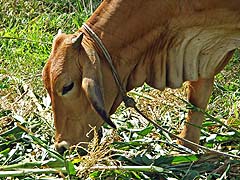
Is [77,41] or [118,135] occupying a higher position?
[77,41]

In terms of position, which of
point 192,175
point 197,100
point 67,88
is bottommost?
point 192,175

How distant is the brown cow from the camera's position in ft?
11.5

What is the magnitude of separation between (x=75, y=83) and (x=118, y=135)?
0.64m

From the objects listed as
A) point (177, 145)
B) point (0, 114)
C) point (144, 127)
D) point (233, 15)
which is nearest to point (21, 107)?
point (0, 114)

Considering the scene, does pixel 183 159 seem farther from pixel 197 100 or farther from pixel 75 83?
pixel 75 83

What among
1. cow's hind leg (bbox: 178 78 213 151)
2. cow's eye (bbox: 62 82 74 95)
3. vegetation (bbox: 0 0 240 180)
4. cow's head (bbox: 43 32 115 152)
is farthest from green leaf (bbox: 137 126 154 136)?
cow's eye (bbox: 62 82 74 95)

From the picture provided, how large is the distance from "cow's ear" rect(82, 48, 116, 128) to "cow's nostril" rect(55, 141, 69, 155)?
318mm

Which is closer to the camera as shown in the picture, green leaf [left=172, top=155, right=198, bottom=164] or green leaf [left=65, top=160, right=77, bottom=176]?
green leaf [left=65, top=160, right=77, bottom=176]

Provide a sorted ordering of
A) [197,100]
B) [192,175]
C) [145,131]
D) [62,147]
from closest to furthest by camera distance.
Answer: [192,175]
[62,147]
[145,131]
[197,100]

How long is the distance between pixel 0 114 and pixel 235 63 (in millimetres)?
1767

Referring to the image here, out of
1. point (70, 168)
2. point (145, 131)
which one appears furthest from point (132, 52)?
point (70, 168)

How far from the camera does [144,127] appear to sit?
4.16 m

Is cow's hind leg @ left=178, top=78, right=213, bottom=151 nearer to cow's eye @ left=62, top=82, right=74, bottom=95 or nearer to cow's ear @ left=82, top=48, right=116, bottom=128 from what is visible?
cow's ear @ left=82, top=48, right=116, bottom=128

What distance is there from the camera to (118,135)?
4059 millimetres
